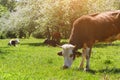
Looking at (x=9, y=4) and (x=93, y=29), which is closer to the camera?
(x=93, y=29)

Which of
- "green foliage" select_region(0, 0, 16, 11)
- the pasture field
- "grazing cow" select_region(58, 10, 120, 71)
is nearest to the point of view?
the pasture field

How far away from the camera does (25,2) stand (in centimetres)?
6988

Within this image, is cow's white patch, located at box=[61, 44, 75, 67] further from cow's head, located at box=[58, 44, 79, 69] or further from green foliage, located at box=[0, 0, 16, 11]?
green foliage, located at box=[0, 0, 16, 11]

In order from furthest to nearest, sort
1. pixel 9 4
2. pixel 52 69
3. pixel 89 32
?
pixel 9 4
pixel 89 32
pixel 52 69

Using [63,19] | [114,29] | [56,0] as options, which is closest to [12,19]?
[56,0]

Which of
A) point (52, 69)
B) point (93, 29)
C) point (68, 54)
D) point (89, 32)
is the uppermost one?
point (93, 29)

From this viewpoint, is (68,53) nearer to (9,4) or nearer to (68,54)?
(68,54)

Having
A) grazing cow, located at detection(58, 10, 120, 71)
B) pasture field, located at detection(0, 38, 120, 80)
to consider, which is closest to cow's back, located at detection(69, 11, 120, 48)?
grazing cow, located at detection(58, 10, 120, 71)

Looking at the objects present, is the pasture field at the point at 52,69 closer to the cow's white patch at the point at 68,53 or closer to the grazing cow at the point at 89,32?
the cow's white patch at the point at 68,53

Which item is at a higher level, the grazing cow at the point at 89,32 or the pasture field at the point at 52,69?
the grazing cow at the point at 89,32

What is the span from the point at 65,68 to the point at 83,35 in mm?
2020

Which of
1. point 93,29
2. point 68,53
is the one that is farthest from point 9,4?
point 68,53

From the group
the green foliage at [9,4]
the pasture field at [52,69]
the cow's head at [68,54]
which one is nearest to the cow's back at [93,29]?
the cow's head at [68,54]

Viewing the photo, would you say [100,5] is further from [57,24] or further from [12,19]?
[12,19]
